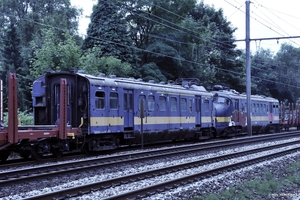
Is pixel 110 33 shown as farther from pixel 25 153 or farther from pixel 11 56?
pixel 25 153

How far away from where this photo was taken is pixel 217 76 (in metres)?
56.6

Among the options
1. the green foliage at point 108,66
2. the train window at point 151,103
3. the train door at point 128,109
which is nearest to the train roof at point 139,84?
the train door at point 128,109

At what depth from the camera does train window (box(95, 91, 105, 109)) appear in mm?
17669

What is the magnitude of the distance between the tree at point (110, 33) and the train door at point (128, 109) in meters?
19.0

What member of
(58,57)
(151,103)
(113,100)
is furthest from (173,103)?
(58,57)

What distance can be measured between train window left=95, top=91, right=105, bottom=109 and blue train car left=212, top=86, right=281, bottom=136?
13102 mm

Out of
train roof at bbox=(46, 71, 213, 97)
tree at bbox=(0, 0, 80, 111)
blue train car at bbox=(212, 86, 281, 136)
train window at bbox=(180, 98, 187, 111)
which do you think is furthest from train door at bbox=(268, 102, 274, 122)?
tree at bbox=(0, 0, 80, 111)

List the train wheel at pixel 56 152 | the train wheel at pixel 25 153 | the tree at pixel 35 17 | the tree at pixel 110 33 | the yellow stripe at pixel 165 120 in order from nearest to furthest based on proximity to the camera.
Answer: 1. the train wheel at pixel 25 153
2. the train wheel at pixel 56 152
3. the yellow stripe at pixel 165 120
4. the tree at pixel 110 33
5. the tree at pixel 35 17

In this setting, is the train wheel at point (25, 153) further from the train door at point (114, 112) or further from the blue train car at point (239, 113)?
the blue train car at point (239, 113)

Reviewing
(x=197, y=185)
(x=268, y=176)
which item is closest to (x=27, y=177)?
(x=197, y=185)

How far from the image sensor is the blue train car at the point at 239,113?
1208 inches

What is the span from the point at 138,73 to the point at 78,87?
78.6 ft

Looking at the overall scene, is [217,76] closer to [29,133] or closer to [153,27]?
[153,27]

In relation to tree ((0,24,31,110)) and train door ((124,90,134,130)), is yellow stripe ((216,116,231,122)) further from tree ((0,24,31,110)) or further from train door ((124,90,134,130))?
tree ((0,24,31,110))
